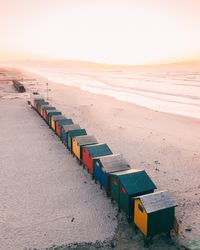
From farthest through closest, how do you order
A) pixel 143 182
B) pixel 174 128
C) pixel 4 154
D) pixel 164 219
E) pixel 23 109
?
pixel 23 109 → pixel 174 128 → pixel 4 154 → pixel 143 182 → pixel 164 219

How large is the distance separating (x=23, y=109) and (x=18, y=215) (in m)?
35.7

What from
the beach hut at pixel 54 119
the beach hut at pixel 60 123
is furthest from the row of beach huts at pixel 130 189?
the beach hut at pixel 54 119

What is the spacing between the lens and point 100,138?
107 ft

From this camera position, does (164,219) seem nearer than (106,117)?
Yes

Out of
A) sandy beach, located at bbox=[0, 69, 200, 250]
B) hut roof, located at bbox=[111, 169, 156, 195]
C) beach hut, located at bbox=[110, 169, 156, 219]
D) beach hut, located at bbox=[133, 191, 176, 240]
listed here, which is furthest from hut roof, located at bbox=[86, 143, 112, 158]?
beach hut, located at bbox=[133, 191, 176, 240]

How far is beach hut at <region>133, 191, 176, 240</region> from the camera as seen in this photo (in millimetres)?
14062

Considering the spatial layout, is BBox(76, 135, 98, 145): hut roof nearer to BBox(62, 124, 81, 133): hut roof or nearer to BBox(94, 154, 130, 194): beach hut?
BBox(62, 124, 81, 133): hut roof

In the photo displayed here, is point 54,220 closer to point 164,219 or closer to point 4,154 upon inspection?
point 164,219

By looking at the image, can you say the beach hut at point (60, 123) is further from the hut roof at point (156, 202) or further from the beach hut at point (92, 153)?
the hut roof at point (156, 202)

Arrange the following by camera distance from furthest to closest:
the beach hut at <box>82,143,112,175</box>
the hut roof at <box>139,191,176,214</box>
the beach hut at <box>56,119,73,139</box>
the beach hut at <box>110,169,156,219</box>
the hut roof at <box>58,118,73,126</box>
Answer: the hut roof at <box>58,118,73,126</box> < the beach hut at <box>56,119,73,139</box> < the beach hut at <box>82,143,112,175</box> < the beach hut at <box>110,169,156,219</box> < the hut roof at <box>139,191,176,214</box>

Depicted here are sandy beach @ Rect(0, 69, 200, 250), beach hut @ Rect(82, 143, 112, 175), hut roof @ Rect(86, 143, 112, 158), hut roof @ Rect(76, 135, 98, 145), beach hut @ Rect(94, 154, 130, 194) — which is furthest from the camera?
hut roof @ Rect(76, 135, 98, 145)

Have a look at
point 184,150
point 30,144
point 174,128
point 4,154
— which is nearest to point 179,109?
point 174,128

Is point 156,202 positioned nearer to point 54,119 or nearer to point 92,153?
point 92,153

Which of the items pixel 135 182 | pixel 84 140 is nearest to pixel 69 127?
pixel 84 140
